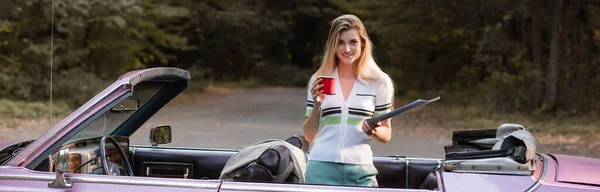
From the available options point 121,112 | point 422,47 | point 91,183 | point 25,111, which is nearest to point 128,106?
point 121,112

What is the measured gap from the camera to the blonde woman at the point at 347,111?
127 inches

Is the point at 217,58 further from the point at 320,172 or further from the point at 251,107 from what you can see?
the point at 320,172

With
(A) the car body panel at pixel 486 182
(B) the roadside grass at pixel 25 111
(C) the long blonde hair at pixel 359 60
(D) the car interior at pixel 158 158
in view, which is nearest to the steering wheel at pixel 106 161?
(D) the car interior at pixel 158 158

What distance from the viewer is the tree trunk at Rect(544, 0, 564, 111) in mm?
16047

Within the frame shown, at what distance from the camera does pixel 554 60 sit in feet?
52.7

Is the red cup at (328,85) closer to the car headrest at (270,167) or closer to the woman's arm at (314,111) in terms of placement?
the woman's arm at (314,111)

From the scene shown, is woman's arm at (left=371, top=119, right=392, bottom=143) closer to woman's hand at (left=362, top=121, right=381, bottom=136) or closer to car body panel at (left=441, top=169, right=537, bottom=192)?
woman's hand at (left=362, top=121, right=381, bottom=136)

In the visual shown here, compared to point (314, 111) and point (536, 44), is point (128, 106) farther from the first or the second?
point (536, 44)

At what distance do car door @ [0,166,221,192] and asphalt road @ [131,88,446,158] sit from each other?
742 centimetres

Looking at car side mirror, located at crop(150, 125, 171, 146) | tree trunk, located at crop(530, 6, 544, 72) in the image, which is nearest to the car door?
car side mirror, located at crop(150, 125, 171, 146)

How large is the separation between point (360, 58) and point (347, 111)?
0.27m

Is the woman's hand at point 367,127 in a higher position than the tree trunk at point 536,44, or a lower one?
lower

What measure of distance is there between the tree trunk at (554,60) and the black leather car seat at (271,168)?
45.8 ft

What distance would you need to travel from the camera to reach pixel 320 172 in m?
3.26
